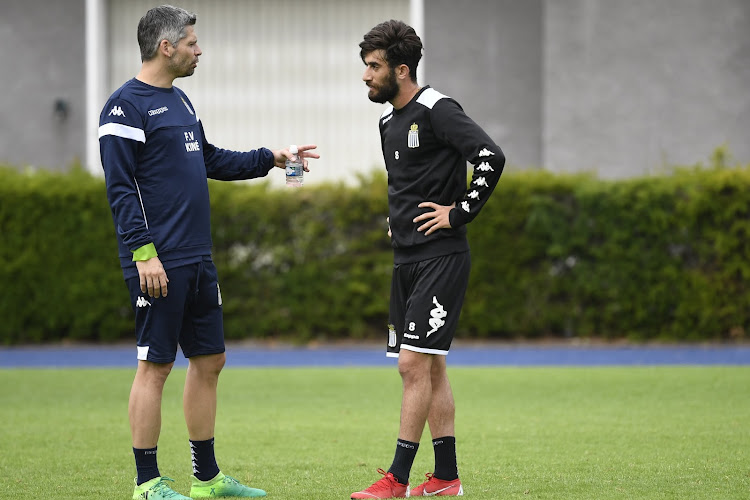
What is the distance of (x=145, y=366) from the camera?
5289 millimetres

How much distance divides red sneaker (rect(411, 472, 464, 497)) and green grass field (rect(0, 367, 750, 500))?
96 millimetres

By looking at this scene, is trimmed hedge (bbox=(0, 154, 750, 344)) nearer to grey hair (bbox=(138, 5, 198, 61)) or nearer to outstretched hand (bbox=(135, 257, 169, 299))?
grey hair (bbox=(138, 5, 198, 61))

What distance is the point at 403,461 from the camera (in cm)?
531

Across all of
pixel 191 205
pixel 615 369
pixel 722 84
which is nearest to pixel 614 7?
pixel 722 84

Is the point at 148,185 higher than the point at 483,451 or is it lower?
higher

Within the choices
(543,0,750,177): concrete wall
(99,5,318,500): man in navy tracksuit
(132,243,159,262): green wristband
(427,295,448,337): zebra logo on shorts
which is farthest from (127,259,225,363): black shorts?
(543,0,750,177): concrete wall

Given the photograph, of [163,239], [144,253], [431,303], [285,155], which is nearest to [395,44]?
[285,155]

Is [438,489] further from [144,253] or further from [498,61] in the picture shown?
[498,61]

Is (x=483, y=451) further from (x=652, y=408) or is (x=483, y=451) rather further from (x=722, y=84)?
(x=722, y=84)

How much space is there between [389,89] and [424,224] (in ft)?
2.46

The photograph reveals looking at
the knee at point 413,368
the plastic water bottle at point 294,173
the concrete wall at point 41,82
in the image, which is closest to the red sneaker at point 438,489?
the knee at point 413,368

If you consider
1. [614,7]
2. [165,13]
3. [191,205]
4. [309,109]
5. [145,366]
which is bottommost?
[145,366]

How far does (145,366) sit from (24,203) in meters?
10.6

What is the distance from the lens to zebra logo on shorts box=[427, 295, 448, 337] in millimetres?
5324
